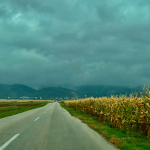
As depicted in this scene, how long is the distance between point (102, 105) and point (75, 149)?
10.0 m

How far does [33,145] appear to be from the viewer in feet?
24.1

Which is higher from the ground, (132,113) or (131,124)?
(132,113)

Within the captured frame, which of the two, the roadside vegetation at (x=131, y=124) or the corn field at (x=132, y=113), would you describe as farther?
the corn field at (x=132, y=113)

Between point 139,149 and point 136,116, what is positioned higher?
point 136,116

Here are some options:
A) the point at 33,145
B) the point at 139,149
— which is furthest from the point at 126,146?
the point at 33,145

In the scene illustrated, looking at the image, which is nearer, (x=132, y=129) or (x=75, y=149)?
(x=75, y=149)

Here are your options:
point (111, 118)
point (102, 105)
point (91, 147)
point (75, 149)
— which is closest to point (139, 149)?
point (91, 147)

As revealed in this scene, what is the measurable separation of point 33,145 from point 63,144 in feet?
3.89

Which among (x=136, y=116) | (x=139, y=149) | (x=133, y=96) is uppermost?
(x=133, y=96)

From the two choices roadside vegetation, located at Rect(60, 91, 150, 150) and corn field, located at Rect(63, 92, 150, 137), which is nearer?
roadside vegetation, located at Rect(60, 91, 150, 150)

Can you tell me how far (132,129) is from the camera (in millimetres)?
10938

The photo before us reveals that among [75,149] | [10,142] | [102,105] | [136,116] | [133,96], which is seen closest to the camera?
[75,149]

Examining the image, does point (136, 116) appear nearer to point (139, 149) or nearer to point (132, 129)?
point (132, 129)

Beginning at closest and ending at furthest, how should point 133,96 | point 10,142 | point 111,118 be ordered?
point 10,142, point 133,96, point 111,118
